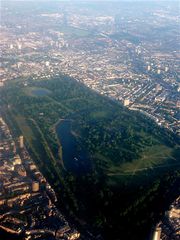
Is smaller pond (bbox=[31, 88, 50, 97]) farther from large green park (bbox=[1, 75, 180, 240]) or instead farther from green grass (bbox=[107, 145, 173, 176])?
green grass (bbox=[107, 145, 173, 176])


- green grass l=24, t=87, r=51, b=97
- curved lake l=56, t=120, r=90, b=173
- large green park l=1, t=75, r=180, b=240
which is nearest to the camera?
large green park l=1, t=75, r=180, b=240

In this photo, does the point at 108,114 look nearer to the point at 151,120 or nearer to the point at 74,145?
the point at 151,120

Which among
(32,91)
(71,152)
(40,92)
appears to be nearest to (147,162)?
(71,152)

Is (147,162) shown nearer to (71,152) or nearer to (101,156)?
(101,156)

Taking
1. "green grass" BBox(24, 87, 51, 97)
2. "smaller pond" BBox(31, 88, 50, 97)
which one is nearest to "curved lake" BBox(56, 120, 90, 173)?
"smaller pond" BBox(31, 88, 50, 97)

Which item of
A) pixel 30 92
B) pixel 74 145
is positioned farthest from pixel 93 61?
pixel 74 145

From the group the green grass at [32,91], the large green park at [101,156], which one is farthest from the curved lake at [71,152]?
the green grass at [32,91]

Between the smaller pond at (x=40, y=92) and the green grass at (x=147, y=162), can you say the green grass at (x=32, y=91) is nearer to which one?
the smaller pond at (x=40, y=92)
